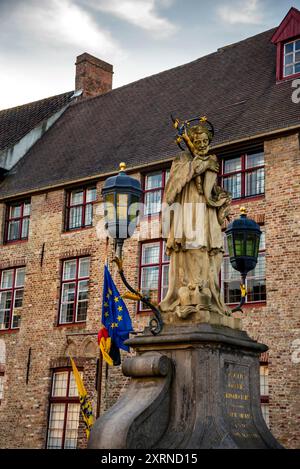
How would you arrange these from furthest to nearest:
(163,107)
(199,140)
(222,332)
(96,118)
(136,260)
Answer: (96,118)
(163,107)
(136,260)
(199,140)
(222,332)

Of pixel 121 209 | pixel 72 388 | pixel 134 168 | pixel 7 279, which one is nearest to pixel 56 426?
pixel 72 388

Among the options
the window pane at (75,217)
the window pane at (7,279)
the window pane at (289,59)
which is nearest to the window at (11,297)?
the window pane at (7,279)

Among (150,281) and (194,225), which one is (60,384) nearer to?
(150,281)

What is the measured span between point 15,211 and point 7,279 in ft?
7.34

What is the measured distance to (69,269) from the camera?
2133cm

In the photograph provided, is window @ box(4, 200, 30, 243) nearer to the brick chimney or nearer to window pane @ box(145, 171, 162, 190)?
window pane @ box(145, 171, 162, 190)

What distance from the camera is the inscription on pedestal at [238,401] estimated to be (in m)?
7.29

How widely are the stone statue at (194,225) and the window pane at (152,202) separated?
37.6 ft

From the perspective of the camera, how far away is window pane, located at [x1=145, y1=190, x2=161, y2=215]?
19.9 metres
